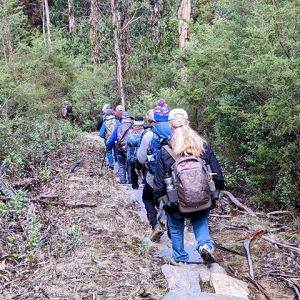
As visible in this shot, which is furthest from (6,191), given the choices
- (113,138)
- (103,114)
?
(103,114)

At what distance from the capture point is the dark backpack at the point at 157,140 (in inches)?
240

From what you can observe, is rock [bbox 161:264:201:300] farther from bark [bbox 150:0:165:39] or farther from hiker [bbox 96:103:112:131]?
bark [bbox 150:0:165:39]

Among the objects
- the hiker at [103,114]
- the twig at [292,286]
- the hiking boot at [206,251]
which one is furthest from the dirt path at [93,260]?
the hiker at [103,114]

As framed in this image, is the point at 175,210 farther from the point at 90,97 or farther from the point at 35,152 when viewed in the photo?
the point at 90,97

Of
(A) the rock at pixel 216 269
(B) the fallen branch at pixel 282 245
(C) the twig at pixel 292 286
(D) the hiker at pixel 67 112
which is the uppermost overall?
(A) the rock at pixel 216 269

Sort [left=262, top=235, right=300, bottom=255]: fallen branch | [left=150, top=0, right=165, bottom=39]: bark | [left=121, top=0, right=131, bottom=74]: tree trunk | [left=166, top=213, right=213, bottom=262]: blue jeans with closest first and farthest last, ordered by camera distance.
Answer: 1. [left=166, top=213, right=213, bottom=262]: blue jeans
2. [left=262, top=235, right=300, bottom=255]: fallen branch
3. [left=121, top=0, right=131, bottom=74]: tree trunk
4. [left=150, top=0, right=165, bottom=39]: bark

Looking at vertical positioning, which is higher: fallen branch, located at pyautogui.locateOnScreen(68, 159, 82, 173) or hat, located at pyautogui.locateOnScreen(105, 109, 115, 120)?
hat, located at pyautogui.locateOnScreen(105, 109, 115, 120)

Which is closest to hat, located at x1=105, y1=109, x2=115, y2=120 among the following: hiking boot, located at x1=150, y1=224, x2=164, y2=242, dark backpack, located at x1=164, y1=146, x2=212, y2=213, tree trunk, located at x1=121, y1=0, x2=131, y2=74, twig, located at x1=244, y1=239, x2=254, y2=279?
hiking boot, located at x1=150, y1=224, x2=164, y2=242

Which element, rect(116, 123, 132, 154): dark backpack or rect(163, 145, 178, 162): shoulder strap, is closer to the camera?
rect(163, 145, 178, 162): shoulder strap

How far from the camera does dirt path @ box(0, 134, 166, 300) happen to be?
169 inches

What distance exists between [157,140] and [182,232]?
4.78ft

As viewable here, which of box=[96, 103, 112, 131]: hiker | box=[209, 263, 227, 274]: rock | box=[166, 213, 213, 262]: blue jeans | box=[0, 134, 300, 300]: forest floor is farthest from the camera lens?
box=[96, 103, 112, 131]: hiker

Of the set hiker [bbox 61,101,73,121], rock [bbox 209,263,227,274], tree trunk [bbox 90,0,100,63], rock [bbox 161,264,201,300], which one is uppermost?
tree trunk [bbox 90,0,100,63]

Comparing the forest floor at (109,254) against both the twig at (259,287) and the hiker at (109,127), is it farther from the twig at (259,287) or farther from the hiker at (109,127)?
the hiker at (109,127)
